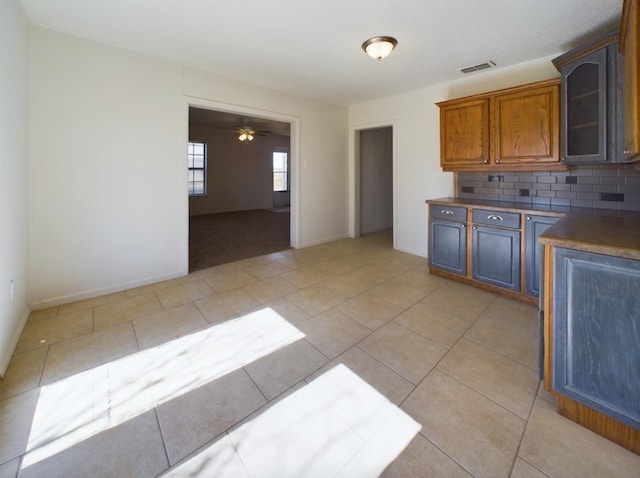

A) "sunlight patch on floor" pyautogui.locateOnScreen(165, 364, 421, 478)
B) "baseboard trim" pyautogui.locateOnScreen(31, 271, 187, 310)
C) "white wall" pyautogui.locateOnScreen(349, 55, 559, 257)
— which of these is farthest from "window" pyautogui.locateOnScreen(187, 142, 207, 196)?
"sunlight patch on floor" pyautogui.locateOnScreen(165, 364, 421, 478)

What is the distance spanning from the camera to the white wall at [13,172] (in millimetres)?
1906

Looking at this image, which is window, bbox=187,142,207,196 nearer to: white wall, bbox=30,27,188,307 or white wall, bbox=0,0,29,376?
white wall, bbox=30,27,188,307

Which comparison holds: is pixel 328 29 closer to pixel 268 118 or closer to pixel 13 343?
pixel 268 118

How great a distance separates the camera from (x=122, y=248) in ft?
10.4

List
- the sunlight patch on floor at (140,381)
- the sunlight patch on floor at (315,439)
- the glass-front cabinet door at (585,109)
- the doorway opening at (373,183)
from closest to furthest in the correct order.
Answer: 1. the sunlight patch on floor at (315,439)
2. the sunlight patch on floor at (140,381)
3. the glass-front cabinet door at (585,109)
4. the doorway opening at (373,183)

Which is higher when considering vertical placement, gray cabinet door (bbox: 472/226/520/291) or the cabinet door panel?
the cabinet door panel

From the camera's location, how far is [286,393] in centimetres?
167

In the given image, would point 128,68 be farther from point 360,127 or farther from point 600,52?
point 600,52

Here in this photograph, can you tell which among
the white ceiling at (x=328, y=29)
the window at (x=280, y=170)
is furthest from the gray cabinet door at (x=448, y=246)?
the window at (x=280, y=170)

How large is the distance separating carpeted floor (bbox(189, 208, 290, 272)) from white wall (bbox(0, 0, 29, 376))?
168 centimetres

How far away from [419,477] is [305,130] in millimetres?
4625

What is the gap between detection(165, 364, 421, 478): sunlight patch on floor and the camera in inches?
48.4

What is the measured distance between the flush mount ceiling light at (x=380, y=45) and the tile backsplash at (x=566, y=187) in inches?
74.5

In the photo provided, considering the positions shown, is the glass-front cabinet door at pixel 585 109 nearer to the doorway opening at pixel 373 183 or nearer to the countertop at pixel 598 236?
the countertop at pixel 598 236
